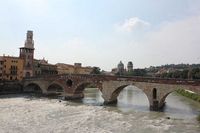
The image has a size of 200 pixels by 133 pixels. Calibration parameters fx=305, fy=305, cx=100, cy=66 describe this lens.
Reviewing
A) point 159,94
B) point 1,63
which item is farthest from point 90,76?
point 1,63

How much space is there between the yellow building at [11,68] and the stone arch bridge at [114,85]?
326 cm

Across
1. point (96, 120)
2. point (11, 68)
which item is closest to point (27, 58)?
point (11, 68)

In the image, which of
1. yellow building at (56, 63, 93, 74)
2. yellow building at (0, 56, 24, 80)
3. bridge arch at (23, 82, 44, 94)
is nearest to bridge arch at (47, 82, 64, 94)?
bridge arch at (23, 82, 44, 94)

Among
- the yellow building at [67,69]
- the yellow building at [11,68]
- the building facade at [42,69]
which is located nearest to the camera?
the yellow building at [11,68]

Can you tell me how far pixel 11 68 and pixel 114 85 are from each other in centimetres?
2569

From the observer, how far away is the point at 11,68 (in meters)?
57.0

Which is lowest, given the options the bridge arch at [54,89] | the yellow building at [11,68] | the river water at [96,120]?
the river water at [96,120]

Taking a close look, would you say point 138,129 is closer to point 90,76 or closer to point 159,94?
point 159,94

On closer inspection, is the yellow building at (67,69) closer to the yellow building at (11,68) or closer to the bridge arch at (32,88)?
the yellow building at (11,68)

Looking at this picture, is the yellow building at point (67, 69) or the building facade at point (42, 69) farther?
the yellow building at point (67, 69)

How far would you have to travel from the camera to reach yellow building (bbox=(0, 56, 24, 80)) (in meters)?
56.3

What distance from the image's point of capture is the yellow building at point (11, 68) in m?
56.3

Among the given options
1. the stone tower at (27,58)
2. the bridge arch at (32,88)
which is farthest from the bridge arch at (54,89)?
the stone tower at (27,58)

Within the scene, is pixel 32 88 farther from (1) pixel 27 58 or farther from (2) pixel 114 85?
(2) pixel 114 85
